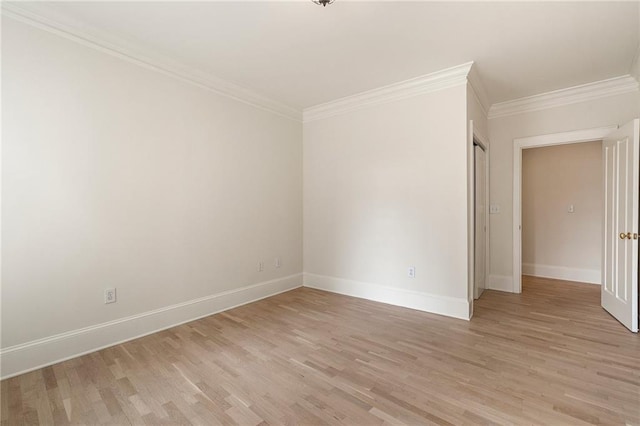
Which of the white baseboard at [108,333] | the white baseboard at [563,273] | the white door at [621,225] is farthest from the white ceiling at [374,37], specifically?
the white baseboard at [563,273]

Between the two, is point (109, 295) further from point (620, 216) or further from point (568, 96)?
point (568, 96)

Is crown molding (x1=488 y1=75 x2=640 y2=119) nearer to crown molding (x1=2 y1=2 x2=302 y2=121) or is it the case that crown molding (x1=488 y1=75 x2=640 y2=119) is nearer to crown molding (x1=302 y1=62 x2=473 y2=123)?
crown molding (x1=302 y1=62 x2=473 y2=123)

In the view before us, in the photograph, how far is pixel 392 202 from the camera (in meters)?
3.71

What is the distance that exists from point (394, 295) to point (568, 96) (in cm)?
339

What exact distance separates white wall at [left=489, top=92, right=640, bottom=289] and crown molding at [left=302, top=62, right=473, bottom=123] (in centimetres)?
162

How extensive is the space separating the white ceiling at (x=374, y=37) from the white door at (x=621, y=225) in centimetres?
87

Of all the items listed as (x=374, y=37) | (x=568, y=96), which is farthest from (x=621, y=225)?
(x=374, y=37)

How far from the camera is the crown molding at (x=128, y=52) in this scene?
7.18 feet

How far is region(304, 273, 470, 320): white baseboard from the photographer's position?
322 cm

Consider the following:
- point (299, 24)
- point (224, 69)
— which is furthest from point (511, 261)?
point (224, 69)

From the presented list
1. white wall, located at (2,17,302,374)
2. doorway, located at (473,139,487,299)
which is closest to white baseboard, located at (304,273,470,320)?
doorway, located at (473,139,487,299)

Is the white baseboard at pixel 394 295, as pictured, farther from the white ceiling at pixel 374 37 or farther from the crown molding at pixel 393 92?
the white ceiling at pixel 374 37

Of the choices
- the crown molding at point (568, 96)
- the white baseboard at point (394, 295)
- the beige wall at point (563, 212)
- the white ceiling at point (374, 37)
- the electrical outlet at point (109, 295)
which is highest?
the white ceiling at point (374, 37)

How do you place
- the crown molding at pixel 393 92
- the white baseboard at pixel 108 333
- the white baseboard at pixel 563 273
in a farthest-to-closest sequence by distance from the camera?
the white baseboard at pixel 563 273 → the crown molding at pixel 393 92 → the white baseboard at pixel 108 333
